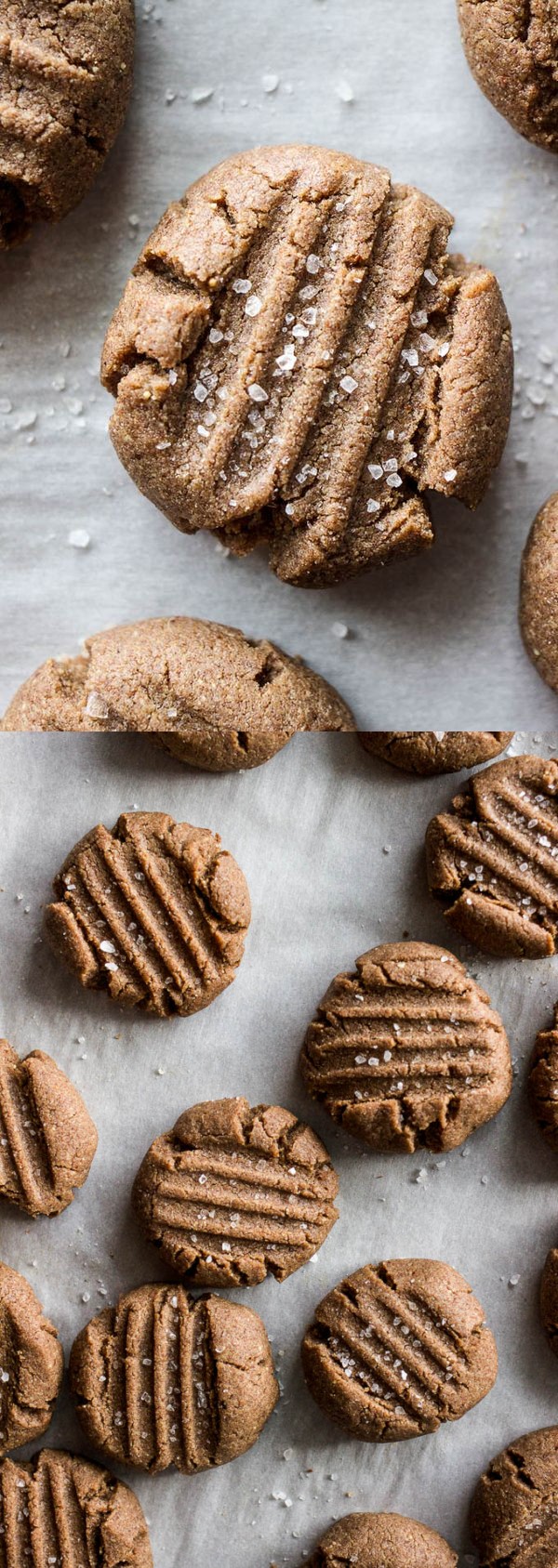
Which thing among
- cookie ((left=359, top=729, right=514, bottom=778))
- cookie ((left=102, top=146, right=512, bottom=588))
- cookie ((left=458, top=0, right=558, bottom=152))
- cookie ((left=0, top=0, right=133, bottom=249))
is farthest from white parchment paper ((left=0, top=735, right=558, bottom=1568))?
cookie ((left=458, top=0, right=558, bottom=152))

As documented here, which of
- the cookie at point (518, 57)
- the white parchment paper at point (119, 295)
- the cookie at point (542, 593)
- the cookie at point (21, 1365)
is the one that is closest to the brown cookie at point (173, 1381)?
the cookie at point (21, 1365)

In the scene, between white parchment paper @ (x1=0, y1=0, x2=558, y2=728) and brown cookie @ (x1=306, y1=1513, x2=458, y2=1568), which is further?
white parchment paper @ (x1=0, y1=0, x2=558, y2=728)

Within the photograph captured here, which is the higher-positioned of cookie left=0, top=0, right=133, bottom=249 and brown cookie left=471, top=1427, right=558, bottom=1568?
cookie left=0, top=0, right=133, bottom=249

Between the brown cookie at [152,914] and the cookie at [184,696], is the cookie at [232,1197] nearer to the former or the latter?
the brown cookie at [152,914]

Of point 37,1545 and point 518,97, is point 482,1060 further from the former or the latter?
point 518,97

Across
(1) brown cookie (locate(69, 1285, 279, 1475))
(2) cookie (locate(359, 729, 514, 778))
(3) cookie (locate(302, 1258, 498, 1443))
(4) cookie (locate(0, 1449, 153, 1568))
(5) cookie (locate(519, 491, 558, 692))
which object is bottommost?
(4) cookie (locate(0, 1449, 153, 1568))

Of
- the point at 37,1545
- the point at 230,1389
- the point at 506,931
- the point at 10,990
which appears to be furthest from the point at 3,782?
the point at 37,1545

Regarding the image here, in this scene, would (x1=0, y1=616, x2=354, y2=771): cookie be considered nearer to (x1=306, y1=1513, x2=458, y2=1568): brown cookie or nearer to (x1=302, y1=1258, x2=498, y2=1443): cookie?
(x1=302, y1=1258, x2=498, y2=1443): cookie
